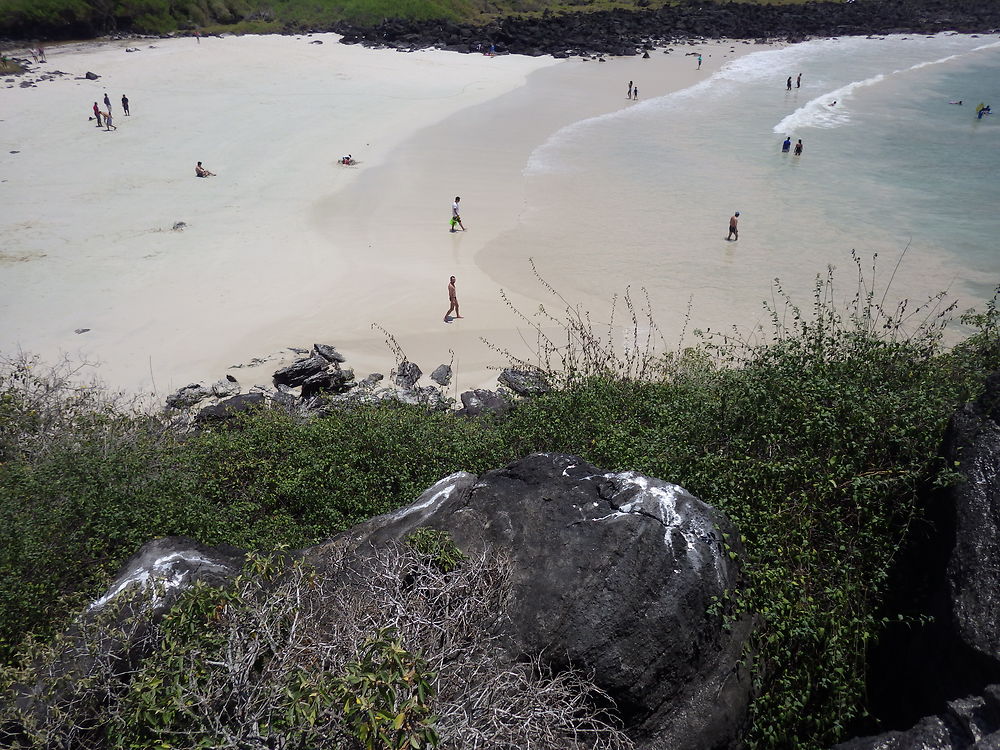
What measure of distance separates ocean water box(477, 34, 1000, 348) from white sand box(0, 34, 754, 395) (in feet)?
7.19

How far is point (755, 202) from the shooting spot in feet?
87.0

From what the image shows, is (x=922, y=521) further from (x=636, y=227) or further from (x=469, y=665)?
(x=636, y=227)

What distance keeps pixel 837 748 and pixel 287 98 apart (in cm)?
4132

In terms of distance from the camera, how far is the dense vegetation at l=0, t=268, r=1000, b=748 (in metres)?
6.30

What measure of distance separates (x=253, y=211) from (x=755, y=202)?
1856 cm

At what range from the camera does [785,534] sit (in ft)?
22.7

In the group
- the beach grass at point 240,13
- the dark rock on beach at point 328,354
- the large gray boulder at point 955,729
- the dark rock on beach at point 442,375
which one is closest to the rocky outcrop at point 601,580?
the large gray boulder at point 955,729

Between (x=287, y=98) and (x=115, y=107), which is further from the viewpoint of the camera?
(x=287, y=98)

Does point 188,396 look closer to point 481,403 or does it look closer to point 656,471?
point 481,403

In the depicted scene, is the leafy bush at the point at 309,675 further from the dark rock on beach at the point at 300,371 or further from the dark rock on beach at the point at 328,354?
the dark rock on beach at the point at 328,354

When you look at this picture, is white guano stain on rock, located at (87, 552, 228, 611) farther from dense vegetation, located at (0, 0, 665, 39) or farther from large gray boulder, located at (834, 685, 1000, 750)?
dense vegetation, located at (0, 0, 665, 39)

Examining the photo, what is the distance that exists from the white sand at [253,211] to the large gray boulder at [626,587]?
28.3 ft

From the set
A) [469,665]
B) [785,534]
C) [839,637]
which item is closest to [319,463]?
[469,665]

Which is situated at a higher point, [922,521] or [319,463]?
[922,521]
